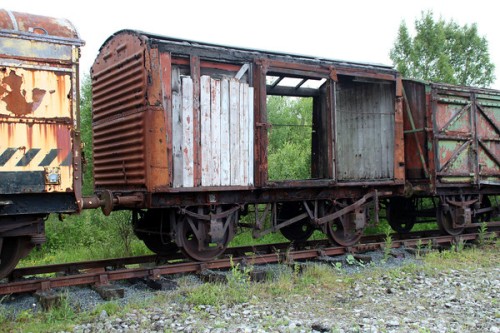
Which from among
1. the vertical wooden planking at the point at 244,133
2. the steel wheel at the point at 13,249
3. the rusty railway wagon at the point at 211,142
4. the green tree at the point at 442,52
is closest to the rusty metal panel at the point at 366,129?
the rusty railway wagon at the point at 211,142

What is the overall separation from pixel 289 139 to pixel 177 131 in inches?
831

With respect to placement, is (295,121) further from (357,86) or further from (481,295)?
(481,295)

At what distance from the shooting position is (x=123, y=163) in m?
8.20

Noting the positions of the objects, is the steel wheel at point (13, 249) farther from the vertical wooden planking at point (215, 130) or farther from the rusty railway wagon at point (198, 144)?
the vertical wooden planking at point (215, 130)

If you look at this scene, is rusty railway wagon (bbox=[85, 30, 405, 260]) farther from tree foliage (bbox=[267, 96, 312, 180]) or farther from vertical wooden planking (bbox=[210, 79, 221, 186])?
tree foliage (bbox=[267, 96, 312, 180])

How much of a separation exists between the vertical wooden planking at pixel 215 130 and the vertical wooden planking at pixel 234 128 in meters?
0.24

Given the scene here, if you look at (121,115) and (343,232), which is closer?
(121,115)

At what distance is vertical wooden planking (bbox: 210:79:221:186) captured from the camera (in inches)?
320

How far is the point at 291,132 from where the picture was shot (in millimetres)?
29562

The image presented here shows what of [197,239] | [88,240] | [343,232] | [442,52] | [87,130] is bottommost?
[88,240]

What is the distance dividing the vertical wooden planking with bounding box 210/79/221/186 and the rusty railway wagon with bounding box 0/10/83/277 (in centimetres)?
247

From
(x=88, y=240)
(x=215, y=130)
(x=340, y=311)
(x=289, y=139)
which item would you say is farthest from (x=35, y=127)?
(x=289, y=139)

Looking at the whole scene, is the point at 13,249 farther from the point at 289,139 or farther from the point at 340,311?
the point at 289,139

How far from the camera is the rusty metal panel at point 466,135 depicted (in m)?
11.1
